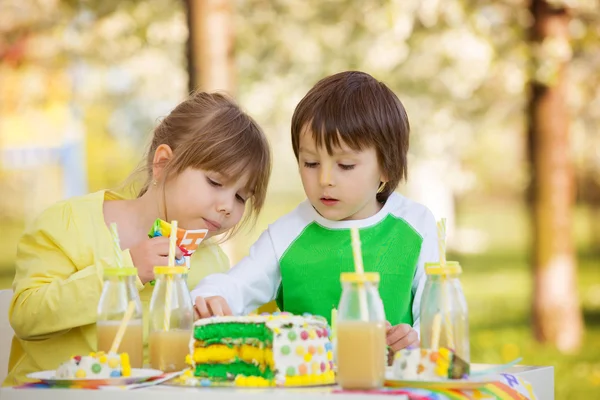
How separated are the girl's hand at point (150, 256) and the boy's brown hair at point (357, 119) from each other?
0.45 m

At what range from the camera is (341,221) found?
2.72m

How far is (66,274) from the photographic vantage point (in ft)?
8.42

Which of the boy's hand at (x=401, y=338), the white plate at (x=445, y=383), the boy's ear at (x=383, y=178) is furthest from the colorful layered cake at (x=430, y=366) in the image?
the boy's ear at (x=383, y=178)

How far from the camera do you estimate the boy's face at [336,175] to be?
2.52 metres

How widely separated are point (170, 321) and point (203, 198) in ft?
2.00

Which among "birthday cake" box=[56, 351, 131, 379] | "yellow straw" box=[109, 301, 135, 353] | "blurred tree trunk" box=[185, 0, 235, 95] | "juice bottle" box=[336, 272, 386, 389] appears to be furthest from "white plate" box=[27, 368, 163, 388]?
"blurred tree trunk" box=[185, 0, 235, 95]

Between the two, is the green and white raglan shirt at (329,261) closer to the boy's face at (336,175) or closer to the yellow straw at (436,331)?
the boy's face at (336,175)

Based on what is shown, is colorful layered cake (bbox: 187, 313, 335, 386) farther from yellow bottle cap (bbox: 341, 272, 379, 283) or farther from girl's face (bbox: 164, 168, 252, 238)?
girl's face (bbox: 164, 168, 252, 238)

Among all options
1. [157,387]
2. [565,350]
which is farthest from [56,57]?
[157,387]

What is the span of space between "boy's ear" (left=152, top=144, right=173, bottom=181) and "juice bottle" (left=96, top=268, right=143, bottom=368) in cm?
76

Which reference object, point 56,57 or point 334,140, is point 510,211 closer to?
point 56,57

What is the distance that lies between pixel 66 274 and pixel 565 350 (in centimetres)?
573

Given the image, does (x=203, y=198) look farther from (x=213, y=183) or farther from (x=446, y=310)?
(x=446, y=310)

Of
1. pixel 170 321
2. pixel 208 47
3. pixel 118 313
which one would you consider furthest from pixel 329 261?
pixel 208 47
